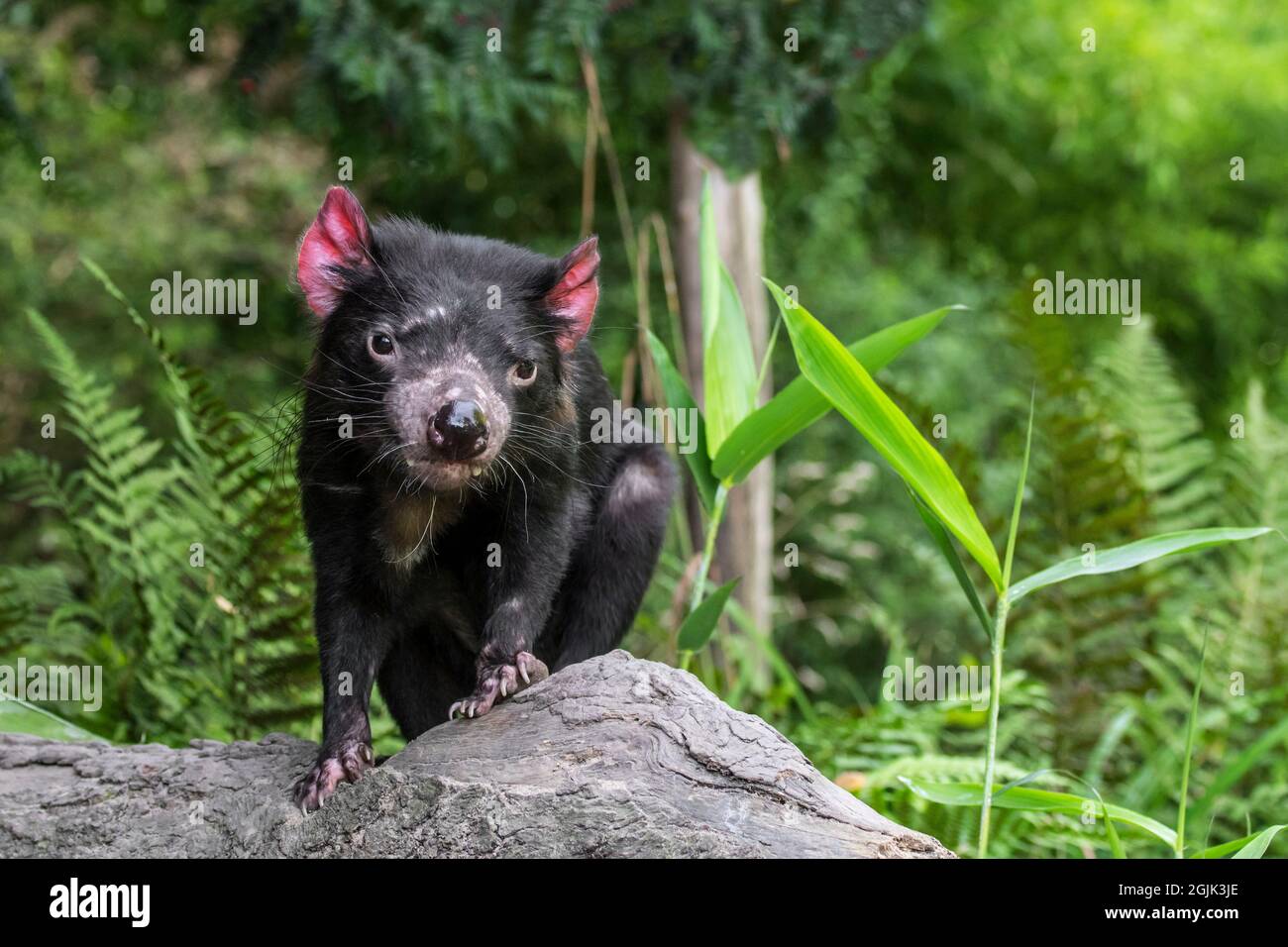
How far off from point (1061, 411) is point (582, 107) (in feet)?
9.11

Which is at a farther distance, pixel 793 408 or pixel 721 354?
pixel 721 354

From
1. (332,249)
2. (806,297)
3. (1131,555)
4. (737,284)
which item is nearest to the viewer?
(1131,555)

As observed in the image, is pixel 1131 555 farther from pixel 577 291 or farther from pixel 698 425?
pixel 577 291

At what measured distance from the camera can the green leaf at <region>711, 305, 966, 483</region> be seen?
12.4 ft

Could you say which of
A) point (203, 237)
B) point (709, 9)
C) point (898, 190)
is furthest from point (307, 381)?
point (898, 190)

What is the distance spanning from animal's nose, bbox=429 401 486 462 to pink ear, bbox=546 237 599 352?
0.61m

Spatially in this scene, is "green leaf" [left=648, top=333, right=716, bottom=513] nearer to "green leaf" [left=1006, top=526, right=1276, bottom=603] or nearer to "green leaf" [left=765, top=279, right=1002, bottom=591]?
"green leaf" [left=765, top=279, right=1002, bottom=591]

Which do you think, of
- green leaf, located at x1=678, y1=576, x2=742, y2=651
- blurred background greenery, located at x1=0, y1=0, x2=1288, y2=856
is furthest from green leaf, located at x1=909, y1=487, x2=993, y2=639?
blurred background greenery, located at x1=0, y1=0, x2=1288, y2=856

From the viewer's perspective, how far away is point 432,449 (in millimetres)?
3307

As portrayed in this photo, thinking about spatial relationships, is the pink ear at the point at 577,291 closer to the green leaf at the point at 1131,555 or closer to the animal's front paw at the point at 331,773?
the animal's front paw at the point at 331,773

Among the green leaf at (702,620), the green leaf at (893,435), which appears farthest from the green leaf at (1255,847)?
the green leaf at (702,620)

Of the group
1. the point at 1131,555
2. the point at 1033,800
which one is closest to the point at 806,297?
the point at 1131,555

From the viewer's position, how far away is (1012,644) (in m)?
6.44

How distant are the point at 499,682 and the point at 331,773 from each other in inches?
18.6
